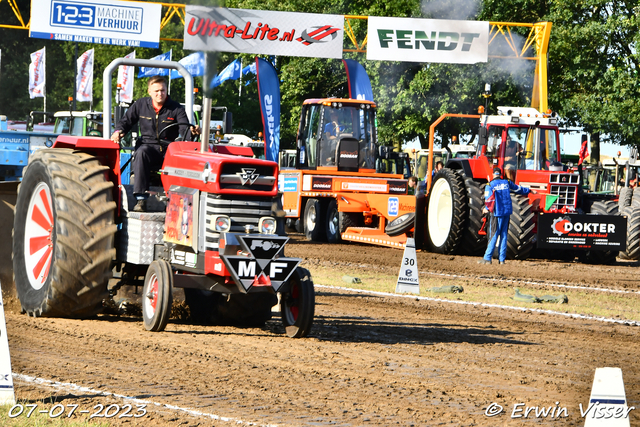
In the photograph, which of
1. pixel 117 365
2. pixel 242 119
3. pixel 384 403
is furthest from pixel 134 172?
pixel 242 119

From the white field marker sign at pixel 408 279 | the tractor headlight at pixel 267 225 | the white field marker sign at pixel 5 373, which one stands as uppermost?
the tractor headlight at pixel 267 225

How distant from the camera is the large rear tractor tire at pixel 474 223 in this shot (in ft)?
54.9

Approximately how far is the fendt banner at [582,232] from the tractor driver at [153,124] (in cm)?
961

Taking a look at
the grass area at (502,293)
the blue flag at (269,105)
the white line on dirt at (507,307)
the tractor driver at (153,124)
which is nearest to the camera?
the tractor driver at (153,124)

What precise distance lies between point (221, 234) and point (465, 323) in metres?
3.21

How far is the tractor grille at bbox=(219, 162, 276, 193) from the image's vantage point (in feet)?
22.7

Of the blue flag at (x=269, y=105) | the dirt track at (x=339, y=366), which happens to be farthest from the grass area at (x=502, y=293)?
the blue flag at (x=269, y=105)

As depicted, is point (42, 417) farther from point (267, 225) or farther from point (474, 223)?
point (474, 223)

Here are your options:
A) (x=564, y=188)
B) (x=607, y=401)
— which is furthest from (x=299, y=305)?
(x=564, y=188)

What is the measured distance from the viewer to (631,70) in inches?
1118

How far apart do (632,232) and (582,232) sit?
217 centimetres

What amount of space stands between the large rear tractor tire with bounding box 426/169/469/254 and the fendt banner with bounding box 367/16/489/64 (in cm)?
569

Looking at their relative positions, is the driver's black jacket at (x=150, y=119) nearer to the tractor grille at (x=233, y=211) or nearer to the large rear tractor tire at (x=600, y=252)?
the tractor grille at (x=233, y=211)

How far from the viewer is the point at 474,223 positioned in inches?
661
